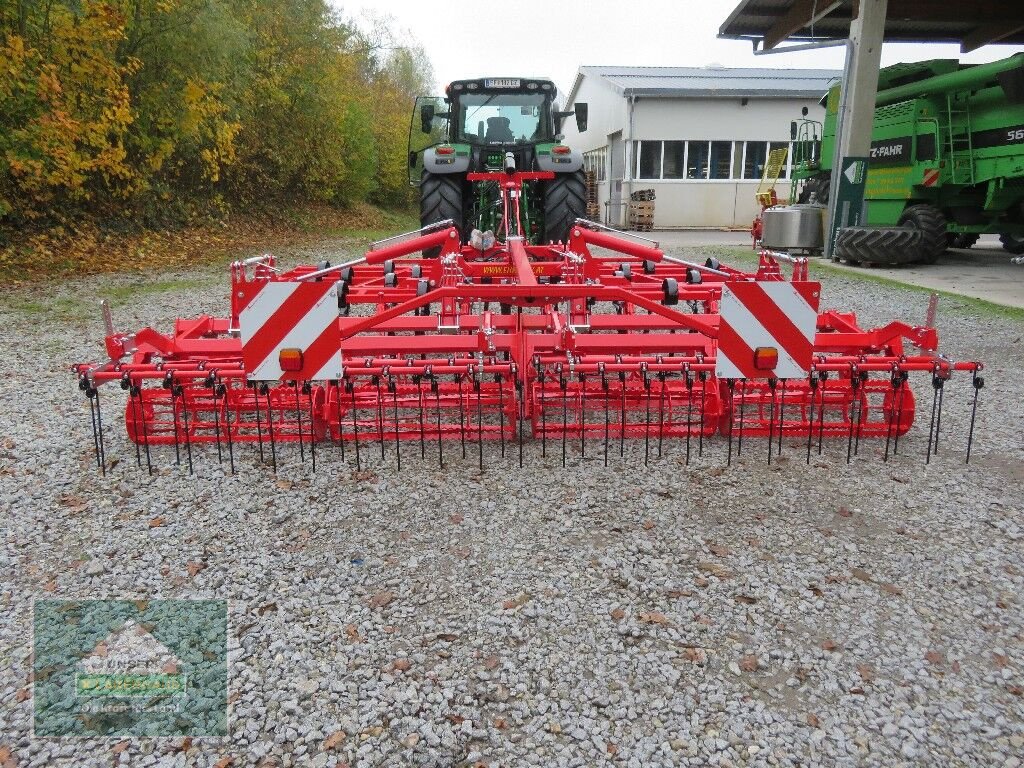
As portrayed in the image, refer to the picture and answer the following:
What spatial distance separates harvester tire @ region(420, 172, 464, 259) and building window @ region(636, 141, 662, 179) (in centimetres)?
1368

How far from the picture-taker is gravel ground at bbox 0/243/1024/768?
186 centimetres

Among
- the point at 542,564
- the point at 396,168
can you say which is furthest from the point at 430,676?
the point at 396,168

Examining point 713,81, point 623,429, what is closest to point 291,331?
point 623,429

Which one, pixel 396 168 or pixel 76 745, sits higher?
pixel 396 168

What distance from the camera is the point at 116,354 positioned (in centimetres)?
338

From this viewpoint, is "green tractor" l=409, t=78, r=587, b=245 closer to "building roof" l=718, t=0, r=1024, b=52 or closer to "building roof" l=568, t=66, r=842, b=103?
"building roof" l=718, t=0, r=1024, b=52

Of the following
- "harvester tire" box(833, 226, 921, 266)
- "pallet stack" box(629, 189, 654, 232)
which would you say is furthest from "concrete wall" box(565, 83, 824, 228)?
"harvester tire" box(833, 226, 921, 266)

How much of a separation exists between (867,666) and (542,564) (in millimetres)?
1032

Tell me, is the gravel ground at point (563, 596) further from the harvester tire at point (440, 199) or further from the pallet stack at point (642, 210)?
the pallet stack at point (642, 210)

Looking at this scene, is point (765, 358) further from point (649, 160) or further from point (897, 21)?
point (649, 160)

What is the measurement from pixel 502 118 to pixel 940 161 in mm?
5944

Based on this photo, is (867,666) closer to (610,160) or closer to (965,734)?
(965,734)

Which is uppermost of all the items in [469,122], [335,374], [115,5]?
[115,5]

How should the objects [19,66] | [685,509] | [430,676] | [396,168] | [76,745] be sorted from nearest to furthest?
[76,745]
[430,676]
[685,509]
[19,66]
[396,168]
